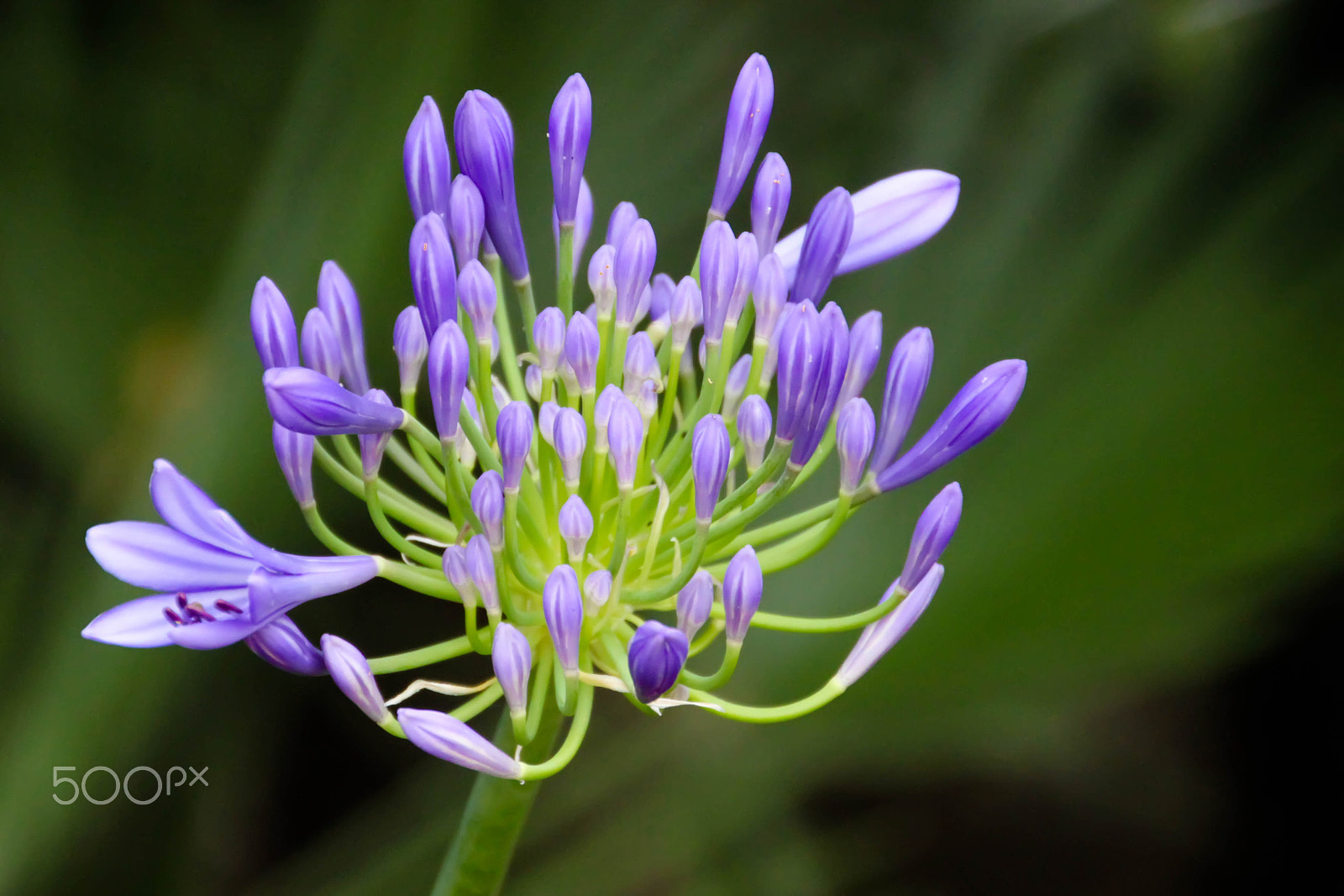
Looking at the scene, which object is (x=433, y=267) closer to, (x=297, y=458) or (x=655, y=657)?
(x=297, y=458)

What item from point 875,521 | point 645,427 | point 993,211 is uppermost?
point 993,211

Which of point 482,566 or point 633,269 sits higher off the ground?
point 633,269

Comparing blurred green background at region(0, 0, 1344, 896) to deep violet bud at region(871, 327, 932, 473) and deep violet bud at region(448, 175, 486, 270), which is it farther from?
deep violet bud at region(871, 327, 932, 473)

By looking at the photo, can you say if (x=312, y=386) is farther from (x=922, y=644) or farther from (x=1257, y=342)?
(x=1257, y=342)

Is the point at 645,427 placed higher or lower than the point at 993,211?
lower

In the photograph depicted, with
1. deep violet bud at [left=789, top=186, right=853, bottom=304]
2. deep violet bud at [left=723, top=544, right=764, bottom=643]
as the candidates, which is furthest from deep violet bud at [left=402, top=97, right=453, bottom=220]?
deep violet bud at [left=723, top=544, right=764, bottom=643]

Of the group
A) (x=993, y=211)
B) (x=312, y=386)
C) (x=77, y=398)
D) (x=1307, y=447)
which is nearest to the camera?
(x=312, y=386)

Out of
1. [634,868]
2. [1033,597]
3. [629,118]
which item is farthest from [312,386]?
[1033,597]

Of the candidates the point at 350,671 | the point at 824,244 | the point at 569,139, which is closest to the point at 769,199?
the point at 824,244
